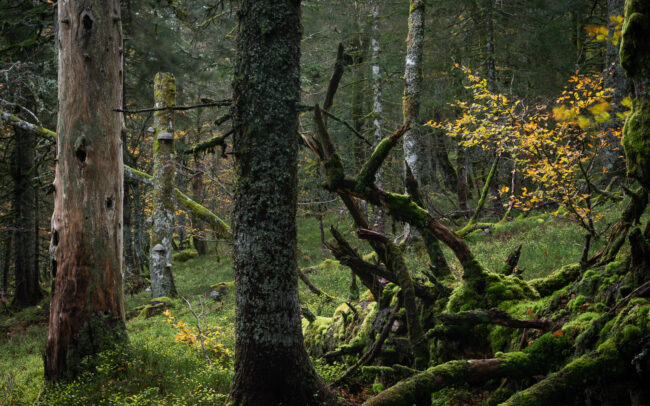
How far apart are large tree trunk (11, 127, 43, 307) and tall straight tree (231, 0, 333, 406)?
616 inches

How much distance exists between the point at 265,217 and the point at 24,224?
1651cm

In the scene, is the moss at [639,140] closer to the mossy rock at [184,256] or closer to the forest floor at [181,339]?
the forest floor at [181,339]

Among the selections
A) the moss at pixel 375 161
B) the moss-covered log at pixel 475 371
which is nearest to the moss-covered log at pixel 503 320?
the moss-covered log at pixel 475 371

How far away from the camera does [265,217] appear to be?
403cm

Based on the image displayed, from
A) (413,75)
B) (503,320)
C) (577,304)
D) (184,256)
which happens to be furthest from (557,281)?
(184,256)

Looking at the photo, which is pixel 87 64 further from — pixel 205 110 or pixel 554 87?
pixel 205 110

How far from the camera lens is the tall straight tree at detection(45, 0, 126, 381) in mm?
6180

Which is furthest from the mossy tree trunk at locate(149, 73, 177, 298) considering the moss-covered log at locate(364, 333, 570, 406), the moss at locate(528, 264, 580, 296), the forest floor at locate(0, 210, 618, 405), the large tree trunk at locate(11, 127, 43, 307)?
the moss-covered log at locate(364, 333, 570, 406)

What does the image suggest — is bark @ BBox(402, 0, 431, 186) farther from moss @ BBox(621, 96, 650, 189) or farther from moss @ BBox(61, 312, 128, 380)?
moss @ BBox(621, 96, 650, 189)

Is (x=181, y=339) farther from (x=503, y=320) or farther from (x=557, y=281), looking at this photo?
(x=557, y=281)

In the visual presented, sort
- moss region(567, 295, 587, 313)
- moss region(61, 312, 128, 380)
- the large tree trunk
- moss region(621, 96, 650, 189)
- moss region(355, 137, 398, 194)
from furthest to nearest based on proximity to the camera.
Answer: the large tree trunk, moss region(61, 312, 128, 380), moss region(355, 137, 398, 194), moss region(567, 295, 587, 313), moss region(621, 96, 650, 189)

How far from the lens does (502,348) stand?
439 cm

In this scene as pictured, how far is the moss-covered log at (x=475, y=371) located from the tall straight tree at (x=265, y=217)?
1021 millimetres

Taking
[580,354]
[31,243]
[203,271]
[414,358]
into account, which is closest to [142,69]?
[31,243]
